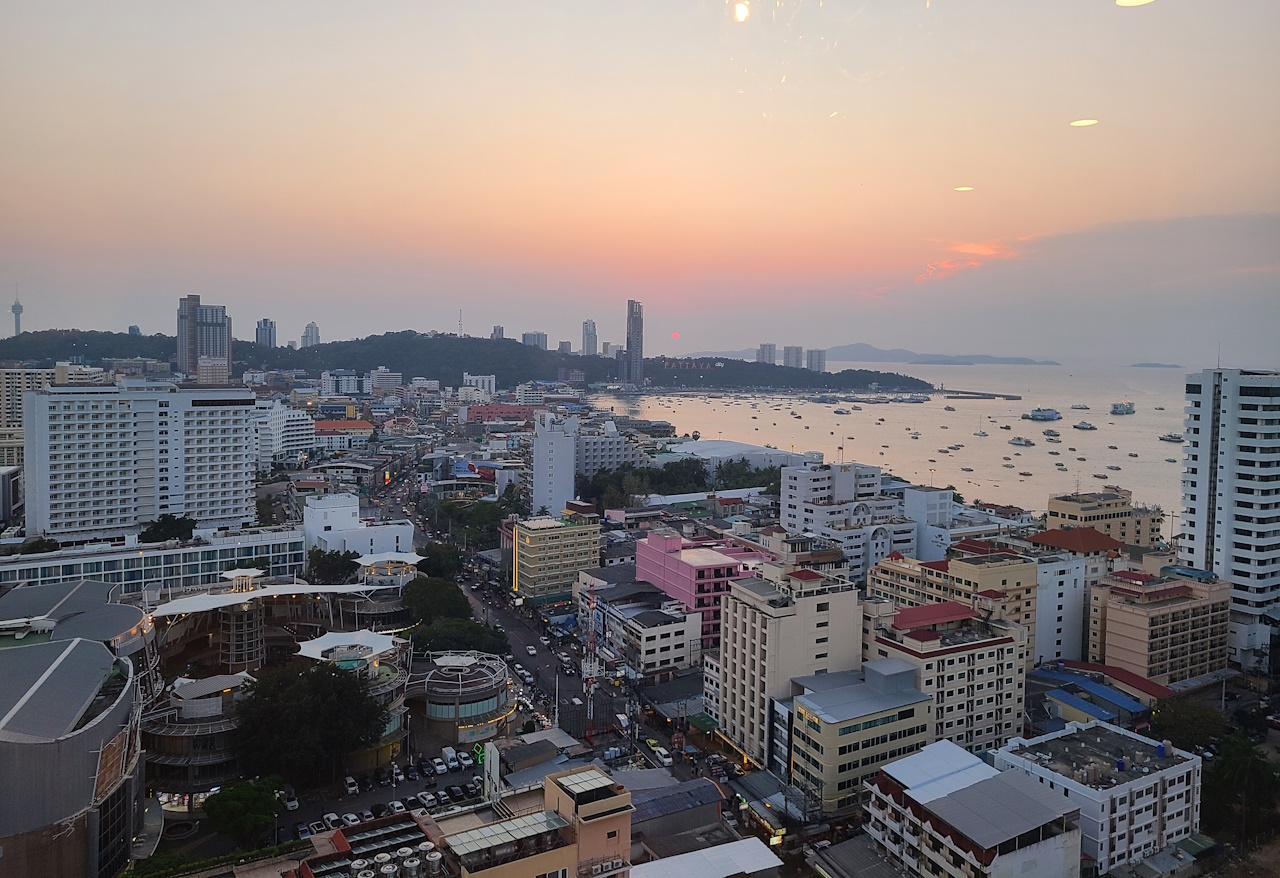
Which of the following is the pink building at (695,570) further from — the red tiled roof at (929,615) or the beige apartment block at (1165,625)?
the beige apartment block at (1165,625)

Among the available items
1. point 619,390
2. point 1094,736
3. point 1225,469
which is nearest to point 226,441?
point 1094,736

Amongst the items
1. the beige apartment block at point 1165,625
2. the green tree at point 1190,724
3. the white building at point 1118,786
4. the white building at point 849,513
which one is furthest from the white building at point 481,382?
the white building at point 1118,786

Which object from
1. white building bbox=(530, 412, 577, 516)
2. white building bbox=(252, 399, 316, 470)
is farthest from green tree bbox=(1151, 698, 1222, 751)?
white building bbox=(252, 399, 316, 470)

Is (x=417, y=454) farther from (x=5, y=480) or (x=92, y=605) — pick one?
(x=92, y=605)

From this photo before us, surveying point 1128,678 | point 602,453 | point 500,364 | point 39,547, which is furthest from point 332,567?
point 500,364

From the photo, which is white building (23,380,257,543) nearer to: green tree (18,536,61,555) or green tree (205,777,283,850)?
green tree (18,536,61,555)
